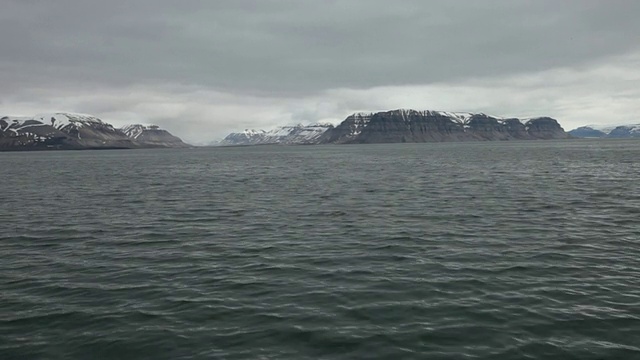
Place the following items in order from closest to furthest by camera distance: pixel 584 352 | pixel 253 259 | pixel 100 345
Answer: pixel 584 352 < pixel 100 345 < pixel 253 259

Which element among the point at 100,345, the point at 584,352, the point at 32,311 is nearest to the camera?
the point at 584,352

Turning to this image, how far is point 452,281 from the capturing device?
19.3 m

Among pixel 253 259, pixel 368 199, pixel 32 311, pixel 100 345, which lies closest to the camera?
pixel 100 345

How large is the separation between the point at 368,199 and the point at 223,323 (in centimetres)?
3096

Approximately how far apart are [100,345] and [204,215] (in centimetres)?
2334

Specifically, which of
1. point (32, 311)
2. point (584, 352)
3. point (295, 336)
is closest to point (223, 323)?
point (295, 336)

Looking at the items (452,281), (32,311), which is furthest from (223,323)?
(452,281)

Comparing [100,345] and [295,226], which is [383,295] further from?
[295,226]

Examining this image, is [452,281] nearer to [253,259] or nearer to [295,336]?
[295,336]

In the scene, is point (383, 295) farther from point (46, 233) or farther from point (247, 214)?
point (46, 233)

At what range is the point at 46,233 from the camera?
30.8m

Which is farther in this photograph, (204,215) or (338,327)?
(204,215)

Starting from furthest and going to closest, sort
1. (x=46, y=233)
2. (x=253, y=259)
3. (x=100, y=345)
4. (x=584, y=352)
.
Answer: (x=46, y=233), (x=253, y=259), (x=100, y=345), (x=584, y=352)

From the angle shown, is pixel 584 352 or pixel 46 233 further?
pixel 46 233
